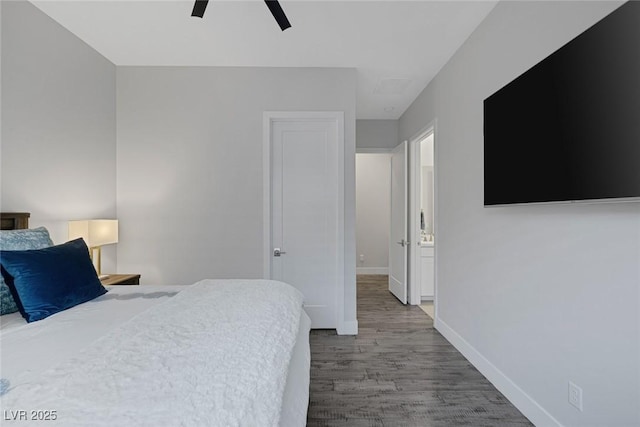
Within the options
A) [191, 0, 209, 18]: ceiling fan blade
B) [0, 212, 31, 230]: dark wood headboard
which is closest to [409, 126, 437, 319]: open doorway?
[191, 0, 209, 18]: ceiling fan blade

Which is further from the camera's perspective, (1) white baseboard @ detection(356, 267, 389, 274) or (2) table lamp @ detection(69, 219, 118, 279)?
(1) white baseboard @ detection(356, 267, 389, 274)

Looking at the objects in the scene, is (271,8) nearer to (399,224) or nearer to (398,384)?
(398,384)

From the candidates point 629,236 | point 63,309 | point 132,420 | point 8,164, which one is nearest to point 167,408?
point 132,420

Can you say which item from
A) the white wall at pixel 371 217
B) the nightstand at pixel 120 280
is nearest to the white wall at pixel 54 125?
the nightstand at pixel 120 280

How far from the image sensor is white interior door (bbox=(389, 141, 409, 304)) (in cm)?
446

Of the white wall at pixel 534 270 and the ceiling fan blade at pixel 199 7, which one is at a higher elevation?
the ceiling fan blade at pixel 199 7

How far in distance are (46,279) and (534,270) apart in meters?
2.72

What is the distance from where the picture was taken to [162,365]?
94cm

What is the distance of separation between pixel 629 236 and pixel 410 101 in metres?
3.41

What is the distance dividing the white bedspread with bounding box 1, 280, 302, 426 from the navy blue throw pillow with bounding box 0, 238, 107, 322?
2.22ft

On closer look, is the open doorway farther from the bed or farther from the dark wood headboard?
the dark wood headboard

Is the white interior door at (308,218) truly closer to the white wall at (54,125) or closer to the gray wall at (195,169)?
the gray wall at (195,169)

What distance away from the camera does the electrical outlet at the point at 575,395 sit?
1604mm

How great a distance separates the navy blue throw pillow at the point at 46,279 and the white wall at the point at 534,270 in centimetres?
266
